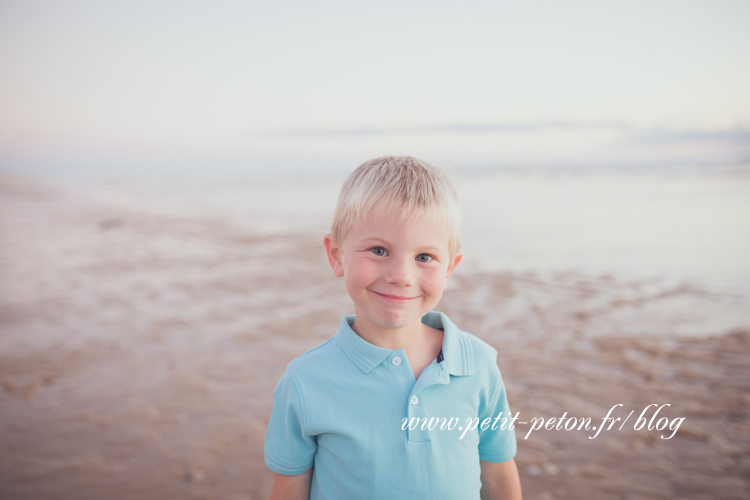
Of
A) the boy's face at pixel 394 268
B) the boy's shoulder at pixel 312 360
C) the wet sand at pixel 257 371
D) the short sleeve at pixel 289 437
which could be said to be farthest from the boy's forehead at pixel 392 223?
the wet sand at pixel 257 371

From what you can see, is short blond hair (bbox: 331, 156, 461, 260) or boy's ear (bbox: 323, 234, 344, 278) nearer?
short blond hair (bbox: 331, 156, 461, 260)

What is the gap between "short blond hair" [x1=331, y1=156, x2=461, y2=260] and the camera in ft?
5.48

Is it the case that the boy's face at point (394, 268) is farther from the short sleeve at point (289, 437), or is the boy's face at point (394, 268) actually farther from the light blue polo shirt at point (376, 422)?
the short sleeve at point (289, 437)

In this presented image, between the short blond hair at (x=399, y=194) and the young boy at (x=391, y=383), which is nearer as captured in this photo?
the young boy at (x=391, y=383)

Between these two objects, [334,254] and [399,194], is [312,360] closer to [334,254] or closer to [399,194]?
[334,254]

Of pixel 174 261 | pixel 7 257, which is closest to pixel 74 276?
pixel 174 261

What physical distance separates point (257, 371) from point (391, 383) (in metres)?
3.23

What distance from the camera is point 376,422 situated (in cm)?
156

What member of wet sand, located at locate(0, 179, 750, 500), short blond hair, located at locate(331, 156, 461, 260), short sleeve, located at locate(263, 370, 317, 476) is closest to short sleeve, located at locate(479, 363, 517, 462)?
short blond hair, located at locate(331, 156, 461, 260)

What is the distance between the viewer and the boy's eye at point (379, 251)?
1680 millimetres

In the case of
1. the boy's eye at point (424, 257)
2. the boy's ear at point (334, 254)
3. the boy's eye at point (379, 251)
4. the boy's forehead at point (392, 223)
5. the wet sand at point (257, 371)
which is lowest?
the wet sand at point (257, 371)

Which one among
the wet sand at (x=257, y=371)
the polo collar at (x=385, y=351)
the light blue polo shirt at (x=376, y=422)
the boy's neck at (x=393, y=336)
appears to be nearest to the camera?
the light blue polo shirt at (x=376, y=422)

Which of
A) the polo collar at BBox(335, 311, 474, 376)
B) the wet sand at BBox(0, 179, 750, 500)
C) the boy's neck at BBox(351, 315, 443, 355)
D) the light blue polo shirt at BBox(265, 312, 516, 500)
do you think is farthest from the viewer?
the wet sand at BBox(0, 179, 750, 500)

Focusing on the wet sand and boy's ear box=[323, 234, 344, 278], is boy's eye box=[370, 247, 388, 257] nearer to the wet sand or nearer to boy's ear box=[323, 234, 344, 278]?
boy's ear box=[323, 234, 344, 278]
